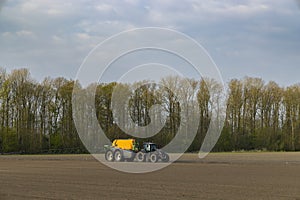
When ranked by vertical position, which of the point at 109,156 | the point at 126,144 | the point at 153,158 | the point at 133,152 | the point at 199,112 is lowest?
the point at 153,158

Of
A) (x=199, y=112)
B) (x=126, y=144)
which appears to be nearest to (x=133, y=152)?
(x=126, y=144)

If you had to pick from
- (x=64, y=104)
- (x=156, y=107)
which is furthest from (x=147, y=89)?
(x=64, y=104)

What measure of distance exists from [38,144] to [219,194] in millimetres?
66465

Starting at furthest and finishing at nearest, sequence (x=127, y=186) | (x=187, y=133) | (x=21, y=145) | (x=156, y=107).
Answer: (x=21, y=145)
(x=156, y=107)
(x=187, y=133)
(x=127, y=186)

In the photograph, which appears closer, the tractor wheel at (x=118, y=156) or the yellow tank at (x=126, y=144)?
the tractor wheel at (x=118, y=156)

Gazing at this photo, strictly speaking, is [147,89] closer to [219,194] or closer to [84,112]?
[84,112]

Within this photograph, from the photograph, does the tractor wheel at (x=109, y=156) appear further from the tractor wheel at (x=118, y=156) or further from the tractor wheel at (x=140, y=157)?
the tractor wheel at (x=140, y=157)

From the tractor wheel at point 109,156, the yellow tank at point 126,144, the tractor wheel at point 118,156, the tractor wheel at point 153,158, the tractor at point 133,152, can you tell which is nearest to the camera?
the tractor wheel at point 153,158

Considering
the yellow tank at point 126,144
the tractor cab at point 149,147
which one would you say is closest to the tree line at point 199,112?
the yellow tank at point 126,144

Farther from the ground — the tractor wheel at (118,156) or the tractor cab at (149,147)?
the tractor cab at (149,147)

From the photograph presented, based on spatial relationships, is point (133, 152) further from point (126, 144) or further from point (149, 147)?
point (149, 147)

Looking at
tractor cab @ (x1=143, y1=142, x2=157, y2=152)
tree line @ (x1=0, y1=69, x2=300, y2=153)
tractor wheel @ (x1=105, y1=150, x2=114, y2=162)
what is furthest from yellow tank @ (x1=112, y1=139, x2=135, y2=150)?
tree line @ (x1=0, y1=69, x2=300, y2=153)

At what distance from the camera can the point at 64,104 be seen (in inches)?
3324

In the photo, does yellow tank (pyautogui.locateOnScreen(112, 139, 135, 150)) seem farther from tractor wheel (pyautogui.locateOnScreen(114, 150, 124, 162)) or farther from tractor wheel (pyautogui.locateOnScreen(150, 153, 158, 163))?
tractor wheel (pyautogui.locateOnScreen(150, 153, 158, 163))
